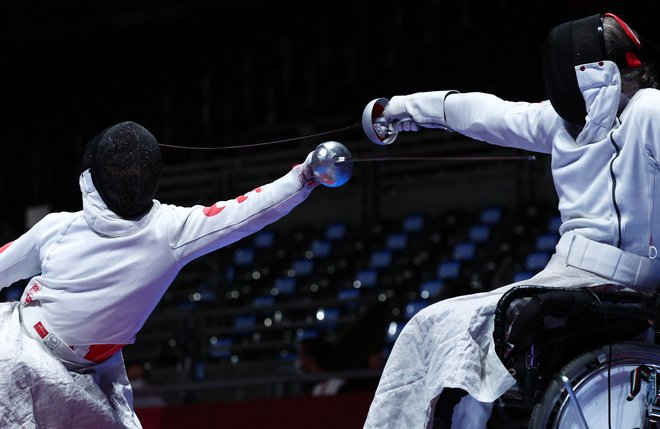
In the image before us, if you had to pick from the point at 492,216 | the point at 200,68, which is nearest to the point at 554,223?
the point at 492,216

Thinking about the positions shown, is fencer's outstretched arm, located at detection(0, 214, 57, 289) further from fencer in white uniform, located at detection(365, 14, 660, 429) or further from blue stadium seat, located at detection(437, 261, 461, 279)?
blue stadium seat, located at detection(437, 261, 461, 279)

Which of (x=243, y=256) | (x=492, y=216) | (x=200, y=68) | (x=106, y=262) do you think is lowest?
(x=243, y=256)

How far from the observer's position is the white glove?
2.62 meters

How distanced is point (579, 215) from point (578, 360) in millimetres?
335

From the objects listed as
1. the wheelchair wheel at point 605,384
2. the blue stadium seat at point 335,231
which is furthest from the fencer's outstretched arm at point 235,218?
the blue stadium seat at point 335,231

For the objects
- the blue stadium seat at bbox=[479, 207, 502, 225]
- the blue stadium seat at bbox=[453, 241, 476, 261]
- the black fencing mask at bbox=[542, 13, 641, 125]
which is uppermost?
the black fencing mask at bbox=[542, 13, 641, 125]

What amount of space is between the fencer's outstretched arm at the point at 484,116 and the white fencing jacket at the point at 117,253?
14.3 inches

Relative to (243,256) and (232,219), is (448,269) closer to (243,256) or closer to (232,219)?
(243,256)

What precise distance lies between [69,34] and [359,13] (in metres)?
3.34

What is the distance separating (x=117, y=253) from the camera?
274cm

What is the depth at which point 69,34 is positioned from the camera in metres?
10.9

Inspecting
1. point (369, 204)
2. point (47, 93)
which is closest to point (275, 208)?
point (369, 204)

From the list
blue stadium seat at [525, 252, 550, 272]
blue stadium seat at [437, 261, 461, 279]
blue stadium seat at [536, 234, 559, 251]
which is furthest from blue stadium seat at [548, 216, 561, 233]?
blue stadium seat at [437, 261, 461, 279]

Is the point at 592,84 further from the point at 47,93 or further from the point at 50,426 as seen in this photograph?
the point at 47,93
